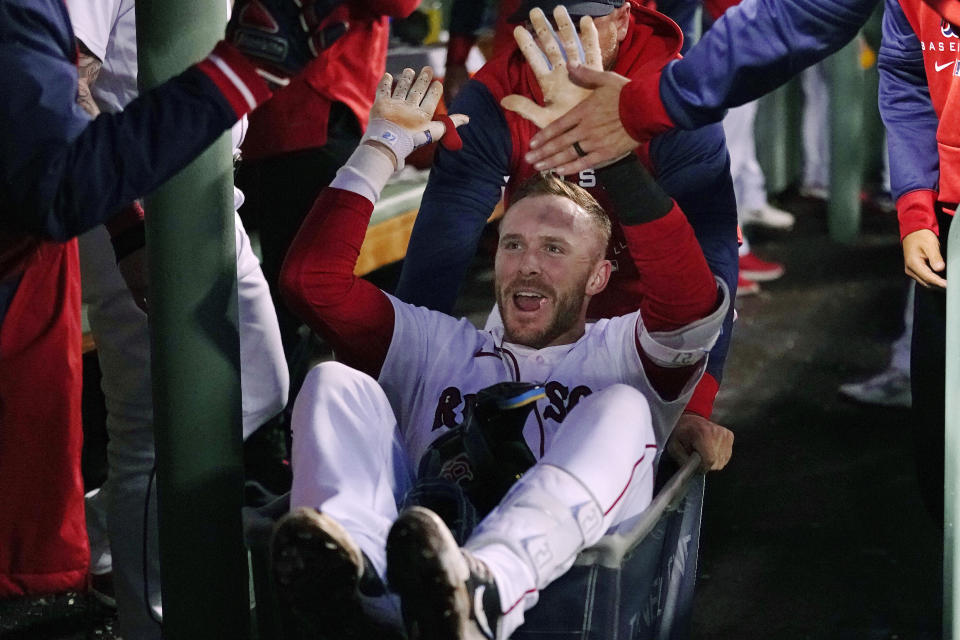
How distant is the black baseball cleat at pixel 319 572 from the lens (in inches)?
59.9

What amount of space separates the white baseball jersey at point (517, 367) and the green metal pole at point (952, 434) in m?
0.33

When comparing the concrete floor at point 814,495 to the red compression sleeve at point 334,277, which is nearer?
the red compression sleeve at point 334,277

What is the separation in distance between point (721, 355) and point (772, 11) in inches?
21.7

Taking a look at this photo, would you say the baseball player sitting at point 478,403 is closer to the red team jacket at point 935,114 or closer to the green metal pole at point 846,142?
the red team jacket at point 935,114

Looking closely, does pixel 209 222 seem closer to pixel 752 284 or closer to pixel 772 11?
pixel 772 11

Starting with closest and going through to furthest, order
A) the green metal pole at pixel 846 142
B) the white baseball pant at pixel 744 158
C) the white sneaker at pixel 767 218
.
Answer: the white baseball pant at pixel 744 158 < the green metal pole at pixel 846 142 < the white sneaker at pixel 767 218

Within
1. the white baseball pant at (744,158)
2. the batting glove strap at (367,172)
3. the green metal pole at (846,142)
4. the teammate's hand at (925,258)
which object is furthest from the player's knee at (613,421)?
the green metal pole at (846,142)

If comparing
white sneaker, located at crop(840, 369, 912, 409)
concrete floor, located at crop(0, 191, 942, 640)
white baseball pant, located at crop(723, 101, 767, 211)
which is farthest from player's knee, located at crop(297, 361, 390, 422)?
white baseball pant, located at crop(723, 101, 767, 211)

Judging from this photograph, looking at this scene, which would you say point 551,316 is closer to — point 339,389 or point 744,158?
point 339,389

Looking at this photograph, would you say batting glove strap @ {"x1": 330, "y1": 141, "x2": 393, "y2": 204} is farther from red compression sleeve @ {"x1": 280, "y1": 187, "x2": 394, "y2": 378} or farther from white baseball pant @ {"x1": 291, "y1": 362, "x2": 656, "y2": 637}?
white baseball pant @ {"x1": 291, "y1": 362, "x2": 656, "y2": 637}

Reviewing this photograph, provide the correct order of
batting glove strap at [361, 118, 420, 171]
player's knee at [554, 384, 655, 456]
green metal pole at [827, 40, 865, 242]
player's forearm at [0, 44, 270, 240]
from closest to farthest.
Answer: player's forearm at [0, 44, 270, 240] → player's knee at [554, 384, 655, 456] → batting glove strap at [361, 118, 420, 171] → green metal pole at [827, 40, 865, 242]

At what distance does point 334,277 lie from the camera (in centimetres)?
197

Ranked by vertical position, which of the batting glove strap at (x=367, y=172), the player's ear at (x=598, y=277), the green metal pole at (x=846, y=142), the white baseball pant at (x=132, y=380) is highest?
the batting glove strap at (x=367, y=172)

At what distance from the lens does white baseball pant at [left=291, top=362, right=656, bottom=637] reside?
156 centimetres
